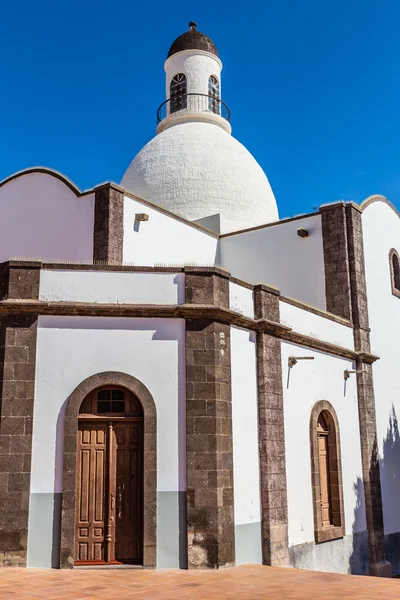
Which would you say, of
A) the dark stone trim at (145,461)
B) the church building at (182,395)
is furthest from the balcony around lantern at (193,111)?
the dark stone trim at (145,461)

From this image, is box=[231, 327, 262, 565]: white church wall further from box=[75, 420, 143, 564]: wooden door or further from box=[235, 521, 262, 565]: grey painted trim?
box=[75, 420, 143, 564]: wooden door

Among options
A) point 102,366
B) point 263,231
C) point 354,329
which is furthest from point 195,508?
point 263,231

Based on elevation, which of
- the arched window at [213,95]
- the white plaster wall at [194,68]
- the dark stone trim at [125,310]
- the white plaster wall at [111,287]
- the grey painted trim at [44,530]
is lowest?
the grey painted trim at [44,530]

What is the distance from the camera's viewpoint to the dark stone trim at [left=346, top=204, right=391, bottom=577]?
13898 millimetres

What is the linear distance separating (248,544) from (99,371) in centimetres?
361

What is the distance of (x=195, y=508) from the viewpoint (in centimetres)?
950

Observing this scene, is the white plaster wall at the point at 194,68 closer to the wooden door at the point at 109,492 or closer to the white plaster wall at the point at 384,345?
the white plaster wall at the point at 384,345

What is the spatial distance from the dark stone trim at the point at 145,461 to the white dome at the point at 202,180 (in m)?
7.90

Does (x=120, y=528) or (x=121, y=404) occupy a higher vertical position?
(x=121, y=404)

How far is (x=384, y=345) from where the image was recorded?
52.6 feet

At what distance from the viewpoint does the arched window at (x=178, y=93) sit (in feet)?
68.5

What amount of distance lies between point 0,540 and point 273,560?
4.32 metres

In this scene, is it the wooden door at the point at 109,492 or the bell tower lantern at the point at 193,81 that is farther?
the bell tower lantern at the point at 193,81

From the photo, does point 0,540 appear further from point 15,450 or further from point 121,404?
point 121,404
